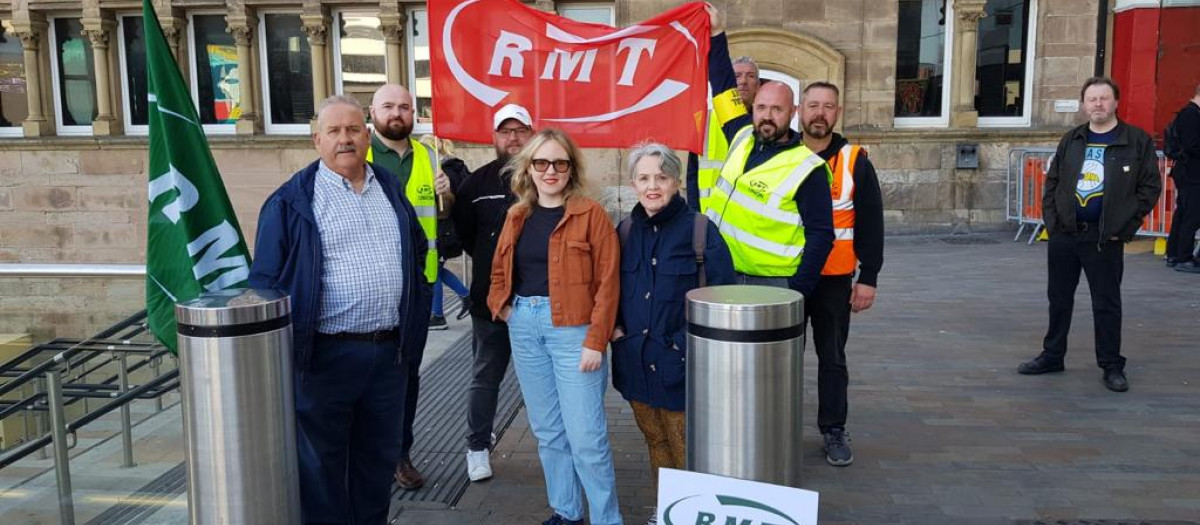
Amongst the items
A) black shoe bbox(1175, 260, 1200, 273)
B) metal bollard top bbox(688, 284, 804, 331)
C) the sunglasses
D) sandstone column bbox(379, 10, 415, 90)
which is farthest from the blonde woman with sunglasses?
sandstone column bbox(379, 10, 415, 90)

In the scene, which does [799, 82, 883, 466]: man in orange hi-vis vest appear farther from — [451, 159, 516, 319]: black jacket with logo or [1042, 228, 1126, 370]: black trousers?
[1042, 228, 1126, 370]: black trousers

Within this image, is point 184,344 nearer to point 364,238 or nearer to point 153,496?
point 364,238

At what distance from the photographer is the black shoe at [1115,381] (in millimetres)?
5750

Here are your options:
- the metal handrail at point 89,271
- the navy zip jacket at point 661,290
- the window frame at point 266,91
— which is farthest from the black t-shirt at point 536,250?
the window frame at point 266,91

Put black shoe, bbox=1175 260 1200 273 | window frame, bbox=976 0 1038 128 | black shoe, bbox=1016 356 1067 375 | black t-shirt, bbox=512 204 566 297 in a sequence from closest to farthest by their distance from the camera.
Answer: black t-shirt, bbox=512 204 566 297 < black shoe, bbox=1016 356 1067 375 < black shoe, bbox=1175 260 1200 273 < window frame, bbox=976 0 1038 128

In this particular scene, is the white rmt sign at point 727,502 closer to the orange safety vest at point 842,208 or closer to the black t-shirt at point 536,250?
the black t-shirt at point 536,250

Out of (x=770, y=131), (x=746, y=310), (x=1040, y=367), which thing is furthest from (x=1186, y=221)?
(x=746, y=310)

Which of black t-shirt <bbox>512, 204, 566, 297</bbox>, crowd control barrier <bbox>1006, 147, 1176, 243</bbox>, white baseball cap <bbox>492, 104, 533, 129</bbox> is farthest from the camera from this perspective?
crowd control barrier <bbox>1006, 147, 1176, 243</bbox>

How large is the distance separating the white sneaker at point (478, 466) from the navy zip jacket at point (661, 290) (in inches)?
44.8

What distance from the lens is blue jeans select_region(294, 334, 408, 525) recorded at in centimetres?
337

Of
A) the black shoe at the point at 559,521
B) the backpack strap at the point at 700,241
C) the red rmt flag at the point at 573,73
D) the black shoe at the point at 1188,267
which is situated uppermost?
the red rmt flag at the point at 573,73

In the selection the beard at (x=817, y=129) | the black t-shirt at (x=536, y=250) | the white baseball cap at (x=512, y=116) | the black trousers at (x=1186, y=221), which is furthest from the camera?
the black trousers at (x=1186, y=221)

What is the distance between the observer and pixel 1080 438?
4934mm

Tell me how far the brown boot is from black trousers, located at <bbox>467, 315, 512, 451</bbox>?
287 mm
